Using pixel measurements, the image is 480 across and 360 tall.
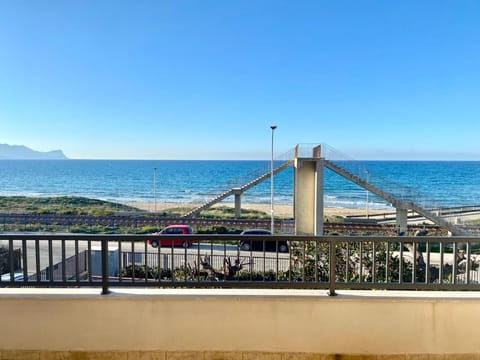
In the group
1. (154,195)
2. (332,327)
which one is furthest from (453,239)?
(154,195)

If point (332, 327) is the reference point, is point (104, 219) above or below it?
below

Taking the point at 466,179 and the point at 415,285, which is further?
the point at 466,179

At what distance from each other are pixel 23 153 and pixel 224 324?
17596 cm

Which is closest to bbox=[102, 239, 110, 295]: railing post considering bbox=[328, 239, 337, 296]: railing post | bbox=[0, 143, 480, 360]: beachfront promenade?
bbox=[0, 143, 480, 360]: beachfront promenade

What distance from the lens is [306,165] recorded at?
46.5ft

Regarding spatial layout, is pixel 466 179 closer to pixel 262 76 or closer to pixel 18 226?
pixel 262 76

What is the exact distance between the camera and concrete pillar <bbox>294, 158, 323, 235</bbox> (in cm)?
1395

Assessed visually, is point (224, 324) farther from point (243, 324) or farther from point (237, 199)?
point (237, 199)

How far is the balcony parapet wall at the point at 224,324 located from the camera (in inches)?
78.9

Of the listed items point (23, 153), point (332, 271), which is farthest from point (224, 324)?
point (23, 153)

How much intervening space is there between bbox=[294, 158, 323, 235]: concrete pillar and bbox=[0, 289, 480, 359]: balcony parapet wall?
1207 centimetres

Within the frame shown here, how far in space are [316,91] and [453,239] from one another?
2607 cm

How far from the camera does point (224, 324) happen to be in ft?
6.68

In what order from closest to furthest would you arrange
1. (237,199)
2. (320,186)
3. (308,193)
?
A: (320,186)
(308,193)
(237,199)
